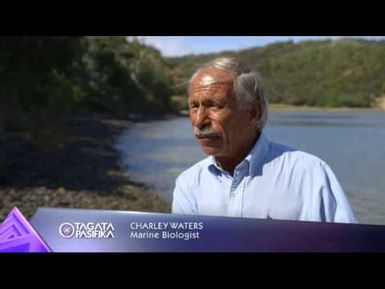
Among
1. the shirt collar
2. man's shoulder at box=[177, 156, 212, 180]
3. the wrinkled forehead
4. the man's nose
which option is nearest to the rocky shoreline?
man's shoulder at box=[177, 156, 212, 180]

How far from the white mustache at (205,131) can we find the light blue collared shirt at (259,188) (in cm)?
13

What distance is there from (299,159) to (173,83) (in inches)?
35.0

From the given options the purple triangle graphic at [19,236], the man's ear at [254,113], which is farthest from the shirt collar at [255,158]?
the purple triangle graphic at [19,236]

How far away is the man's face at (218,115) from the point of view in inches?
146

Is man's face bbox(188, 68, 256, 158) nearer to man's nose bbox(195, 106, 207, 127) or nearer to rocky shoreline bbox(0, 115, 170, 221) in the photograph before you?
man's nose bbox(195, 106, 207, 127)

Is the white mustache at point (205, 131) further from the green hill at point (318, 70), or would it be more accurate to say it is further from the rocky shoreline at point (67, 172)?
the rocky shoreline at point (67, 172)

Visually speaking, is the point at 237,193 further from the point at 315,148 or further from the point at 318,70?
the point at 318,70

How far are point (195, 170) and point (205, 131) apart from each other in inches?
9.1

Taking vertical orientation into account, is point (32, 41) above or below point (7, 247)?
above

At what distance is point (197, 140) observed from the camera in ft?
12.6

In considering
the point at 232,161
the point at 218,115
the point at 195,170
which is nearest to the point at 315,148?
the point at 232,161
